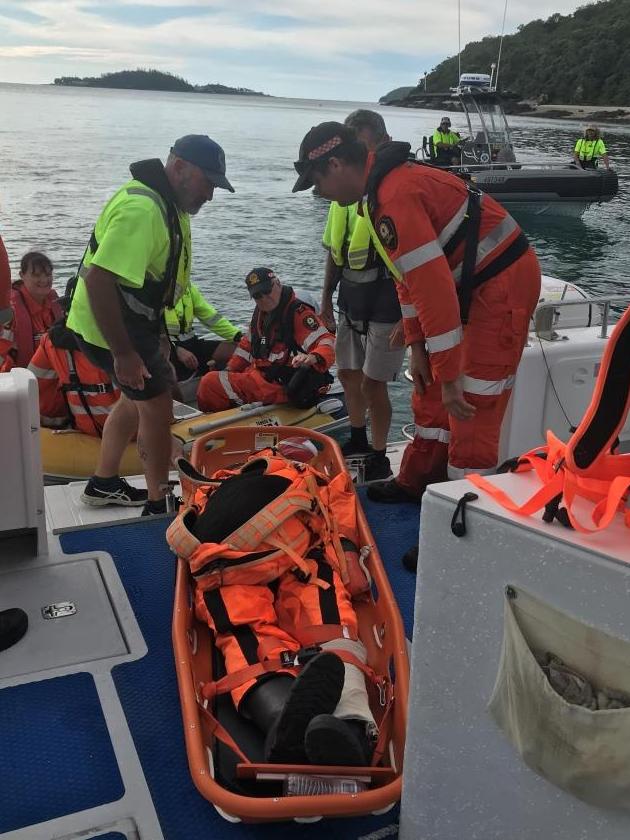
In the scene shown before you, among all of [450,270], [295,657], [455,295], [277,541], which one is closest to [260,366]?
[450,270]

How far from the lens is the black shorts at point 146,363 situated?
3023 mm

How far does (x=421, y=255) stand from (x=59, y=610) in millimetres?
1580

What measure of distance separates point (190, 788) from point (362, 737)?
0.44 metres

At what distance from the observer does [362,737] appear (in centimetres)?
171

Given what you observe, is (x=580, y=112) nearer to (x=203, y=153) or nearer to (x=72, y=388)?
(x=72, y=388)

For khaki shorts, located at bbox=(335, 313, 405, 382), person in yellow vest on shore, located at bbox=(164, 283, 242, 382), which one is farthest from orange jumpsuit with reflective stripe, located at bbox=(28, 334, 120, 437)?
khaki shorts, located at bbox=(335, 313, 405, 382)

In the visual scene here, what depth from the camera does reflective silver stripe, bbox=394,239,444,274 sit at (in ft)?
7.73

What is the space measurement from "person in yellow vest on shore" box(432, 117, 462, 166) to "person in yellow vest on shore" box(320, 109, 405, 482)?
57.1 feet

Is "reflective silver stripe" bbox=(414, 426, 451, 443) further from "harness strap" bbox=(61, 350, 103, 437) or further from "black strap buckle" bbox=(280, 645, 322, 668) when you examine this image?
"harness strap" bbox=(61, 350, 103, 437)

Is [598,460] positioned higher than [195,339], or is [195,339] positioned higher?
[598,460]

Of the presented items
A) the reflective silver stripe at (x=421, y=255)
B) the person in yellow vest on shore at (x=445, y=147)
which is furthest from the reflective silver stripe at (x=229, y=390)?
the person in yellow vest on shore at (x=445, y=147)

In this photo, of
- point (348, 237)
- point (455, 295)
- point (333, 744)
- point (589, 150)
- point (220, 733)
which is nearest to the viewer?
point (333, 744)

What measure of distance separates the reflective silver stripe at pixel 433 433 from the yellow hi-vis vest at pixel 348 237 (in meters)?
1.10

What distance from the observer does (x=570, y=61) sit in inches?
2645
